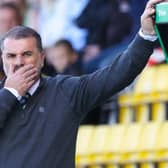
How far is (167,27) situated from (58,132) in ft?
2.59

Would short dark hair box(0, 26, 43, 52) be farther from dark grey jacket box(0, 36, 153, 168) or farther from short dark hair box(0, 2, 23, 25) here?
short dark hair box(0, 2, 23, 25)

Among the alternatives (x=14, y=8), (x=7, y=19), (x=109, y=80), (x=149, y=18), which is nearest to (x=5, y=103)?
(x=109, y=80)

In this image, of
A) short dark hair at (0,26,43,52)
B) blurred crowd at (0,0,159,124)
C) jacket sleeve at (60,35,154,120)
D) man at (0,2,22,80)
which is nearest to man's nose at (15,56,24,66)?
short dark hair at (0,26,43,52)

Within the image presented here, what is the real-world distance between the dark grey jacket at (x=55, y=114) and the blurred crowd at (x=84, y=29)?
3543 mm

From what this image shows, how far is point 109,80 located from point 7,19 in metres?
4.51

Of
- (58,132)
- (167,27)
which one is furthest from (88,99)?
(167,27)

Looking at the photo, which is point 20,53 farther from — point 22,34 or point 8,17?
point 8,17

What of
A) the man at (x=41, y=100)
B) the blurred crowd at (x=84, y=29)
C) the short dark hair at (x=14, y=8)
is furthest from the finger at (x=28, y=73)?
the short dark hair at (x=14, y=8)

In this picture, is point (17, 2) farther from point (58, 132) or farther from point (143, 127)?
point (58, 132)

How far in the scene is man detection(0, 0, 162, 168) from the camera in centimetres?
445

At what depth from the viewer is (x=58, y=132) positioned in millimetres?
4523

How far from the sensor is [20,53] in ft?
14.7

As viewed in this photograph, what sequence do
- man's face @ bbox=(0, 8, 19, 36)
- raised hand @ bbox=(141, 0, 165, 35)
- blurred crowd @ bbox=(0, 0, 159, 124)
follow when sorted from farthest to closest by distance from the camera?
man's face @ bbox=(0, 8, 19, 36)
blurred crowd @ bbox=(0, 0, 159, 124)
raised hand @ bbox=(141, 0, 165, 35)

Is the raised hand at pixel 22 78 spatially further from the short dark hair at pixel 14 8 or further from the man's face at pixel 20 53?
the short dark hair at pixel 14 8
